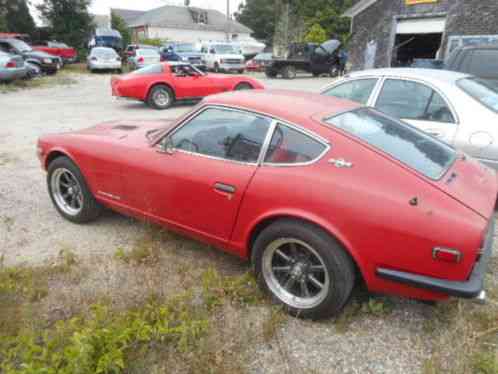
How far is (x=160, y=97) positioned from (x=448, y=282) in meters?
10.4

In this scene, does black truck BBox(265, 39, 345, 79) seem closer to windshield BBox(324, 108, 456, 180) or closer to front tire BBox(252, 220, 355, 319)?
windshield BBox(324, 108, 456, 180)

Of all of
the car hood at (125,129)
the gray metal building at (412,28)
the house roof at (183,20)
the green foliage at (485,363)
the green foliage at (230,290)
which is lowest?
the green foliage at (230,290)

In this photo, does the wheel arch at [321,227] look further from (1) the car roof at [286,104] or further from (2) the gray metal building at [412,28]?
(2) the gray metal building at [412,28]

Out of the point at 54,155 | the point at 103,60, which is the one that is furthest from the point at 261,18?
→ the point at 54,155

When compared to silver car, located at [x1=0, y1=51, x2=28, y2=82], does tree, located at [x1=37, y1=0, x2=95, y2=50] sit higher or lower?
higher

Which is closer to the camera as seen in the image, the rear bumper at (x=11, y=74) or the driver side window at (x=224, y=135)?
the driver side window at (x=224, y=135)

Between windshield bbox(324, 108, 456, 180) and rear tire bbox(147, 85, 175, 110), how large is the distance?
910 centimetres

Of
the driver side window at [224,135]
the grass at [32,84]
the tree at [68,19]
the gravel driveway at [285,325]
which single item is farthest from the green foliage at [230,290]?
the tree at [68,19]

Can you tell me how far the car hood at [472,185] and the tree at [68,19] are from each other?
34.9 metres

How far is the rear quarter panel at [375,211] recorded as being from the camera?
1987 mm

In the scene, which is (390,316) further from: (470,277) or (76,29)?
(76,29)

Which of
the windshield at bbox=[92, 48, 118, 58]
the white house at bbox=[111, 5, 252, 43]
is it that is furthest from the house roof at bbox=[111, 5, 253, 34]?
the windshield at bbox=[92, 48, 118, 58]

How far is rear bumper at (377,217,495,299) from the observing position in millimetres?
1989

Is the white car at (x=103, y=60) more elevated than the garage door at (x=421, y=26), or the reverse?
the garage door at (x=421, y=26)
